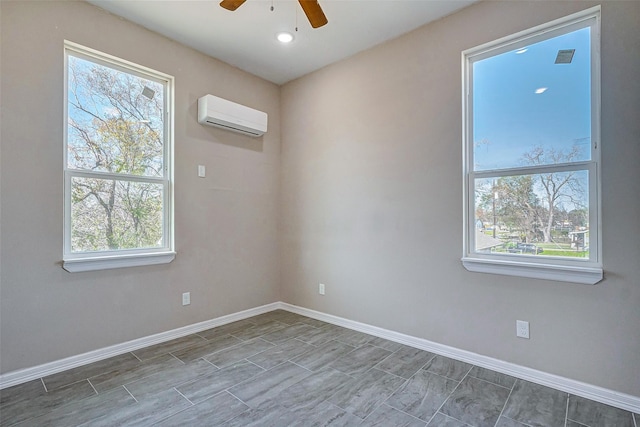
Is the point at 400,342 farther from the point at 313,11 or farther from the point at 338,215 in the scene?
the point at 313,11

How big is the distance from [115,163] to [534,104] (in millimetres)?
3412

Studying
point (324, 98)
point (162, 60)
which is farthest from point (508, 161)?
point (162, 60)

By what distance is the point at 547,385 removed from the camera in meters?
2.23

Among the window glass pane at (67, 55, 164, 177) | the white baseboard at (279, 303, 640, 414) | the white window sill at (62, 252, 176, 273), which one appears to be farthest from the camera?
the window glass pane at (67, 55, 164, 177)

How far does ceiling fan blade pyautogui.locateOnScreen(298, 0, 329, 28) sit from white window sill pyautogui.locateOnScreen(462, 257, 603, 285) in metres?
2.08

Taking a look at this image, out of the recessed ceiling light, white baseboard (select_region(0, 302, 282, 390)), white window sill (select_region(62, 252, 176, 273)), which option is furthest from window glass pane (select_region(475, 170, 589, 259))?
white window sill (select_region(62, 252, 176, 273))

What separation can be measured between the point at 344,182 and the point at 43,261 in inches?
105

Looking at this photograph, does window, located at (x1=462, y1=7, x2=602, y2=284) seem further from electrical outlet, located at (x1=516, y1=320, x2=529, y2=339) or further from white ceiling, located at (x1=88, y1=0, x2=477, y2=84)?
white ceiling, located at (x1=88, y1=0, x2=477, y2=84)

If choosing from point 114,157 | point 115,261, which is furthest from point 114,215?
point 114,157

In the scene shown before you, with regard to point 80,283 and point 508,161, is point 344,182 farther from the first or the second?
point 80,283

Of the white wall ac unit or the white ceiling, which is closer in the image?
the white ceiling

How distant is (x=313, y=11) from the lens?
1.99 meters

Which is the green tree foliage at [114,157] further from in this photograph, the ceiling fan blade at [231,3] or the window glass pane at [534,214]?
the window glass pane at [534,214]

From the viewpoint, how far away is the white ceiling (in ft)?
8.54
